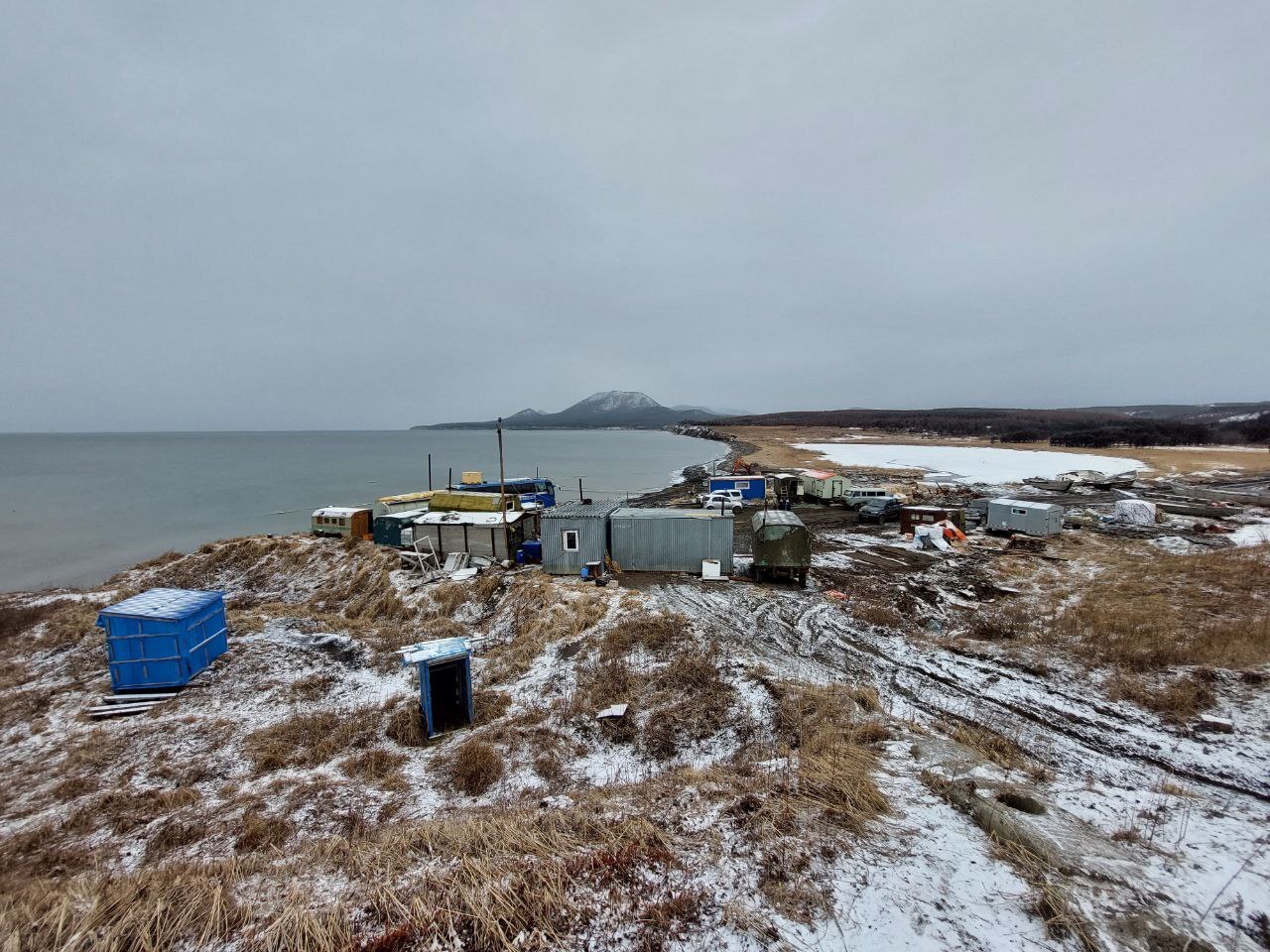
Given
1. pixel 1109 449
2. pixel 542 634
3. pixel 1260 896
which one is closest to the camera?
pixel 1260 896

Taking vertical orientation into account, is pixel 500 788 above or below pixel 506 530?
below

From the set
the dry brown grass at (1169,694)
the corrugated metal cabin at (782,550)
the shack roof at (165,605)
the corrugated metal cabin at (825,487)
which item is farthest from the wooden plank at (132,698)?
the corrugated metal cabin at (825,487)

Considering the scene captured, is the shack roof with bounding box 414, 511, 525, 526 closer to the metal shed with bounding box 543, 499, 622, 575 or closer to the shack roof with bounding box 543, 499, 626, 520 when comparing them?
the shack roof with bounding box 543, 499, 626, 520

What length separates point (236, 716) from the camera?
12242 mm

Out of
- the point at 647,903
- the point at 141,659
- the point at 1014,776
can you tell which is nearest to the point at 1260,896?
the point at 1014,776

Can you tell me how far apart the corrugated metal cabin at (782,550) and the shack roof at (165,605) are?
18115 millimetres

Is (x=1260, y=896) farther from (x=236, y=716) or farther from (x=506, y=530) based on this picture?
(x=506, y=530)

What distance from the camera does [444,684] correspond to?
38.3ft

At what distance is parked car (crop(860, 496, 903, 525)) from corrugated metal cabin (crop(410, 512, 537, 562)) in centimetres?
2163

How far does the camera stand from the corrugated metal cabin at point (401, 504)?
2823 cm

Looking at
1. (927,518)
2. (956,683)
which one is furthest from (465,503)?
(927,518)

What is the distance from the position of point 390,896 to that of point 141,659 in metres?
13.3

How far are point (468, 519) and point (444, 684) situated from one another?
40.3ft

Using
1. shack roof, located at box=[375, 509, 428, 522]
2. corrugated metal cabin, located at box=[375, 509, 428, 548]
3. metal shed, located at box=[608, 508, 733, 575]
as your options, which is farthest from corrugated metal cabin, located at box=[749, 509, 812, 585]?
shack roof, located at box=[375, 509, 428, 522]
